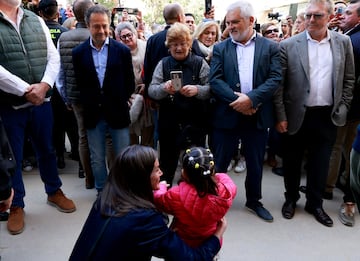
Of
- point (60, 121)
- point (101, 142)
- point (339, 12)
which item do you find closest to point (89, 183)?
point (101, 142)

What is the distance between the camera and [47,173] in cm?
273

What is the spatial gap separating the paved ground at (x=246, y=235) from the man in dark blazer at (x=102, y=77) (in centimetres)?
75

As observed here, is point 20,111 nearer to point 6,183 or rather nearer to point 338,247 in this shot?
point 6,183

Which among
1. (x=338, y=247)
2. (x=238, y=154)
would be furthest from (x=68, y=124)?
(x=338, y=247)

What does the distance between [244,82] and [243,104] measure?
0.20m

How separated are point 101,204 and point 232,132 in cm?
155

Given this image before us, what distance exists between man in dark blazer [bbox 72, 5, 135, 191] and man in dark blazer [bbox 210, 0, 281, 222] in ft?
2.47

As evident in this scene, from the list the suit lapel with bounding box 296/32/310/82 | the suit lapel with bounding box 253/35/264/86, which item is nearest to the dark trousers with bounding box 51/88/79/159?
the suit lapel with bounding box 253/35/264/86

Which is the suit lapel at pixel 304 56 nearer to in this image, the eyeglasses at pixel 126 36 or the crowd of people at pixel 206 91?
the crowd of people at pixel 206 91

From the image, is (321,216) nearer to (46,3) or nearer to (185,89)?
(185,89)

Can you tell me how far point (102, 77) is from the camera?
8.67 feet

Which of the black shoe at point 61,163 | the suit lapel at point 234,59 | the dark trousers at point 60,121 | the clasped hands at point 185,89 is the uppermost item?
the suit lapel at point 234,59

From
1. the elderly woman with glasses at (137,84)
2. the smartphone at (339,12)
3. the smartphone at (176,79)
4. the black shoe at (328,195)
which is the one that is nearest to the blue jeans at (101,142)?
the elderly woman with glasses at (137,84)

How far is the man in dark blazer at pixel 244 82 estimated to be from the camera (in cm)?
239
